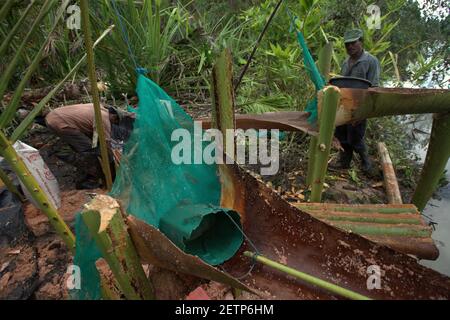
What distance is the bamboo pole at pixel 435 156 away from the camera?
73.2 inches

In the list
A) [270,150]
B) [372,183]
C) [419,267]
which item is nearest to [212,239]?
[419,267]

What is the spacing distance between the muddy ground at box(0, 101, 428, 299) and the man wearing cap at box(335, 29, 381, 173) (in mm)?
194

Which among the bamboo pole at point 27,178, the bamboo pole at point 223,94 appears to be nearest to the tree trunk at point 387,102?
the bamboo pole at point 223,94

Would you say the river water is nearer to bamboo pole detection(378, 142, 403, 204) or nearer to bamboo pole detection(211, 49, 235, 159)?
bamboo pole detection(378, 142, 403, 204)

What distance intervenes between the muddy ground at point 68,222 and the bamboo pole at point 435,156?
106 cm

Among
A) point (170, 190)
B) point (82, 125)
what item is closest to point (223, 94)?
point (170, 190)

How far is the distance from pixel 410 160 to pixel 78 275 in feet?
14.4

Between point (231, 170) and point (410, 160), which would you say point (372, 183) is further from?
point (231, 170)

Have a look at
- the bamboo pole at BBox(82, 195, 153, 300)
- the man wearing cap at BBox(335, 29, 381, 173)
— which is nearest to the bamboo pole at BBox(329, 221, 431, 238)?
A: the bamboo pole at BBox(82, 195, 153, 300)

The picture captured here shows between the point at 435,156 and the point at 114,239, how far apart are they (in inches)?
76.5

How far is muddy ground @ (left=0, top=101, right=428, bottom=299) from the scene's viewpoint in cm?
137

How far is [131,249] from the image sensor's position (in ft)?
3.44

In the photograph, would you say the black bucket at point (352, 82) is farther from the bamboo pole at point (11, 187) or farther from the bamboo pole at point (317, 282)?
the bamboo pole at point (11, 187)

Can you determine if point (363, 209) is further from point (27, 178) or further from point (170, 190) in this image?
point (27, 178)
